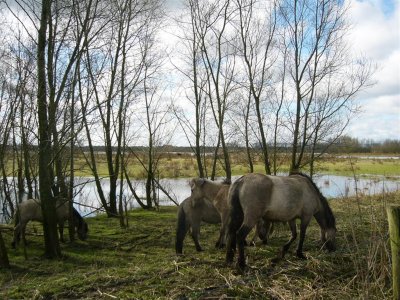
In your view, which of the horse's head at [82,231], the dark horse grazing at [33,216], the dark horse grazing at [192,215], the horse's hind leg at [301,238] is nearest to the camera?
the horse's hind leg at [301,238]

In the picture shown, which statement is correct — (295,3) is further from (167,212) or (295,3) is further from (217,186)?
(167,212)

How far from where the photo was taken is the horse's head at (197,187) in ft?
29.7

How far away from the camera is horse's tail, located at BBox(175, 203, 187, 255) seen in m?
9.04

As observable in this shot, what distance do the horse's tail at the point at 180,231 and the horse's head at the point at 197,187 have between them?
20.4 inches

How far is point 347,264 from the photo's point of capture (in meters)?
6.60

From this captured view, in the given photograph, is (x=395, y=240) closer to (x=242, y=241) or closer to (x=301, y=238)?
(x=242, y=241)

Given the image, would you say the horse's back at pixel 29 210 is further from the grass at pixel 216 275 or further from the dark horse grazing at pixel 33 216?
the grass at pixel 216 275

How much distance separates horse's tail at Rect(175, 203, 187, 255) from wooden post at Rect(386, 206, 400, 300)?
5.12m

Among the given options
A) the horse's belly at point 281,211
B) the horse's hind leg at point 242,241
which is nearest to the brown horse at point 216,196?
the horse's belly at point 281,211

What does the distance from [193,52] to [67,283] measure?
1217 cm

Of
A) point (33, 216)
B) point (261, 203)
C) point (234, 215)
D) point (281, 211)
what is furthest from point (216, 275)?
point (33, 216)

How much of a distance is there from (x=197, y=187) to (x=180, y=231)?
104cm

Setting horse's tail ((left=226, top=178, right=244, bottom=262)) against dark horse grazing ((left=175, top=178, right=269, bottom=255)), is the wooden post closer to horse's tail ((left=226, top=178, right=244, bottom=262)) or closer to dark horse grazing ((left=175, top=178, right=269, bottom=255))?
horse's tail ((left=226, top=178, right=244, bottom=262))

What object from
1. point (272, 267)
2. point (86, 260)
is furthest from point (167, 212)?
point (272, 267)
